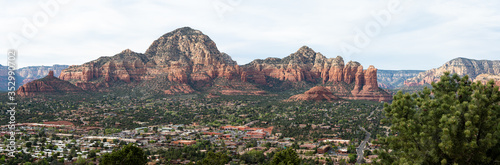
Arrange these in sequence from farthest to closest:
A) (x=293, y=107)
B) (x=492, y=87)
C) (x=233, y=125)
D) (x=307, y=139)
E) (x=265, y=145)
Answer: (x=293, y=107) < (x=233, y=125) < (x=307, y=139) < (x=265, y=145) < (x=492, y=87)

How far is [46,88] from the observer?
570ft

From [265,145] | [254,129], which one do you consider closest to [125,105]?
[254,129]

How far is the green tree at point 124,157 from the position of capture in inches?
1677

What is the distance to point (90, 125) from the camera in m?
120

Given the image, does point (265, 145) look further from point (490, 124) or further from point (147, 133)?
point (490, 124)

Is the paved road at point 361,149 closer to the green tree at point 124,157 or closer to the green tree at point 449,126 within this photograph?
the green tree at point 124,157

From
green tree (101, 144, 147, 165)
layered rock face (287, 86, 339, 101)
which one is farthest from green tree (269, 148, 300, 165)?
layered rock face (287, 86, 339, 101)

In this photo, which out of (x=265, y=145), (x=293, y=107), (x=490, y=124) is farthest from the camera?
(x=293, y=107)

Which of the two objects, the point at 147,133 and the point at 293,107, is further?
the point at 293,107

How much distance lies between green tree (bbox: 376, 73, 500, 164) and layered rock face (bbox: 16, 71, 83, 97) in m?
186

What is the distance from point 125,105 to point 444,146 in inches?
6690

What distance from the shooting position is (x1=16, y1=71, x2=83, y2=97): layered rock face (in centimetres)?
16650

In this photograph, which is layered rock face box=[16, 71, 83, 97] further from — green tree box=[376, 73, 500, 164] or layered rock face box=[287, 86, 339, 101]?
green tree box=[376, 73, 500, 164]

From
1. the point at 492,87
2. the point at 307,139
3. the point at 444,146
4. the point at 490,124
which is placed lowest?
the point at 307,139
